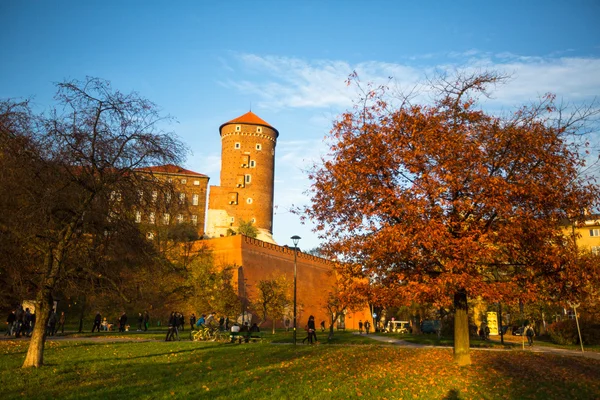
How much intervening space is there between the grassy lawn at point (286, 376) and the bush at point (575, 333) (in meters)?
12.7

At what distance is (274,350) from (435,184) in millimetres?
9224

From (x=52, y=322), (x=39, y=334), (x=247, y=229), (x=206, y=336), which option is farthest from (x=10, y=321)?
(x=247, y=229)

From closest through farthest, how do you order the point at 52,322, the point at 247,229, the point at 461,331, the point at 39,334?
the point at 39,334 → the point at 461,331 → the point at 52,322 → the point at 247,229

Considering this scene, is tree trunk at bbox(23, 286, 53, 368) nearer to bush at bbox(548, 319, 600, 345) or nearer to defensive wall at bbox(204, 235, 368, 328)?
bush at bbox(548, 319, 600, 345)

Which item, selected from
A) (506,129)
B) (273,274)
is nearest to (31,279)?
(506,129)

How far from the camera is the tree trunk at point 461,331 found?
48.1 ft

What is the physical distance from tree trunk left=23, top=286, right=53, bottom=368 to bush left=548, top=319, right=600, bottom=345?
26911 millimetres

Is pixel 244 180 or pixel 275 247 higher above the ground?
pixel 244 180

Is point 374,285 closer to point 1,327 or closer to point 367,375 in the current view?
point 367,375

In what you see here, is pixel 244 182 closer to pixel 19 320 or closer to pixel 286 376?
pixel 19 320

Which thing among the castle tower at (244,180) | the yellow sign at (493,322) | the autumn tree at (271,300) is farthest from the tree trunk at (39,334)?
the castle tower at (244,180)

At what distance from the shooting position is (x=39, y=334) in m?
12.4

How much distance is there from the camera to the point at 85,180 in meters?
12.8

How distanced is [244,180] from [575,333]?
Answer: 172 ft
